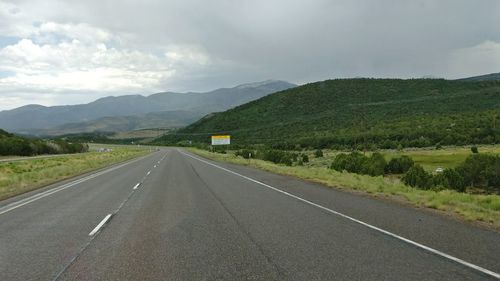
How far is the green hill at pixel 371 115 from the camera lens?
65.9 metres


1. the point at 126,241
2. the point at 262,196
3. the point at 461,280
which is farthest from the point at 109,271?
the point at 262,196

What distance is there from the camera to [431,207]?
40.1ft

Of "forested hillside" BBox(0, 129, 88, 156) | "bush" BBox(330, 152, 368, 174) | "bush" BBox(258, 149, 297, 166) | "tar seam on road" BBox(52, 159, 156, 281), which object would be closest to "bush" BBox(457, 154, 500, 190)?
"bush" BBox(330, 152, 368, 174)

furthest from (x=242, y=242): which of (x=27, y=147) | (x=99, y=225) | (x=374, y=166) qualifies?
(x=27, y=147)

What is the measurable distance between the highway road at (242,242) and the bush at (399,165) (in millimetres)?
20754

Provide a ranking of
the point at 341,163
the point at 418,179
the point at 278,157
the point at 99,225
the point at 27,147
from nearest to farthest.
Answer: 1. the point at 99,225
2. the point at 418,179
3. the point at 341,163
4. the point at 278,157
5. the point at 27,147

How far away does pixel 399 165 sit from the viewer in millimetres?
32688

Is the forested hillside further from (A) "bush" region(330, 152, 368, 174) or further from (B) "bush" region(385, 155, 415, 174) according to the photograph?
(B) "bush" region(385, 155, 415, 174)

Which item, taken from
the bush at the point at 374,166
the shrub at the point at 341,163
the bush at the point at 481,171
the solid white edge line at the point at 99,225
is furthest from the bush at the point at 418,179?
the solid white edge line at the point at 99,225

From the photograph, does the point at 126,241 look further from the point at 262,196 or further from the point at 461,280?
the point at 262,196

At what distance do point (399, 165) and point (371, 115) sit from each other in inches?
2657

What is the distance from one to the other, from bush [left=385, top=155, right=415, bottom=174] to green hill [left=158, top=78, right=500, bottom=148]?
99.3 feet

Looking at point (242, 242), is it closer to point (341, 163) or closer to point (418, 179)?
point (418, 179)

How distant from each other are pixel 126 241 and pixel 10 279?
7.61 ft
